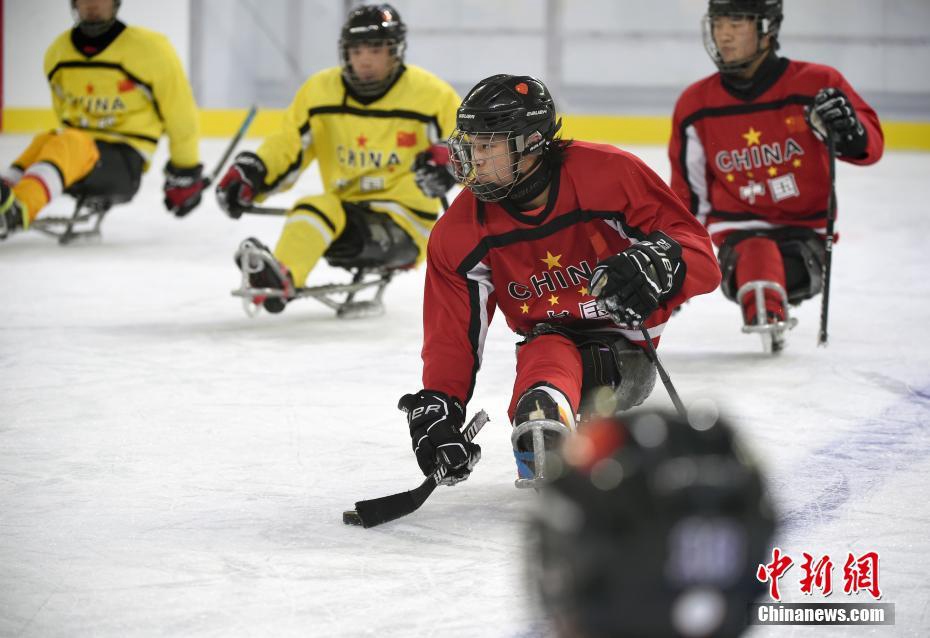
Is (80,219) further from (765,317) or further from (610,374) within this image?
(610,374)

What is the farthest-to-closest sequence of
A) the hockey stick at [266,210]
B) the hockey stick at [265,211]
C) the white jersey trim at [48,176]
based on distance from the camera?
the white jersey trim at [48,176] < the hockey stick at [265,211] < the hockey stick at [266,210]

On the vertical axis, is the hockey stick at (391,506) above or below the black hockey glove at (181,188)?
above

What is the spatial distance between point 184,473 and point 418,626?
3.14ft

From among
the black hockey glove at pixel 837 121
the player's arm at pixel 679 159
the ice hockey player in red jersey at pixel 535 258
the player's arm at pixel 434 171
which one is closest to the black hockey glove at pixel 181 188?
the player's arm at pixel 434 171

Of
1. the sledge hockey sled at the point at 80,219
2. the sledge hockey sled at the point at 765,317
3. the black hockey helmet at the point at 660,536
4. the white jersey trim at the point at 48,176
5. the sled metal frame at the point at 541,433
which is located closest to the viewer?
the black hockey helmet at the point at 660,536

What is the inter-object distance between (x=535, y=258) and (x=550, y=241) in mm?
43

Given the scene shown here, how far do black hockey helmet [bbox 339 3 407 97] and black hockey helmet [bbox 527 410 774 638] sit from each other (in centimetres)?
352

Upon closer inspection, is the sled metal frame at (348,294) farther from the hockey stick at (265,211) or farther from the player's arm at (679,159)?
the player's arm at (679,159)

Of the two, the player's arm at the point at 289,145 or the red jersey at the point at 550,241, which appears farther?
the player's arm at the point at 289,145

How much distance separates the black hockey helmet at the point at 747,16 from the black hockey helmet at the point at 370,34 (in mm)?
1012

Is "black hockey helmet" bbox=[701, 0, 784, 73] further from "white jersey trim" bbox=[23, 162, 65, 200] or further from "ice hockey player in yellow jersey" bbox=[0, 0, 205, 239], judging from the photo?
"white jersey trim" bbox=[23, 162, 65, 200]

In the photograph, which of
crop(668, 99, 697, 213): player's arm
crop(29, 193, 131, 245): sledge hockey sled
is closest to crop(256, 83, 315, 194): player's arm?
crop(668, 99, 697, 213): player's arm

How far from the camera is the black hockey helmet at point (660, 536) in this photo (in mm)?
946

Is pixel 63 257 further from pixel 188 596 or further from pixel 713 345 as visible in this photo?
pixel 188 596
